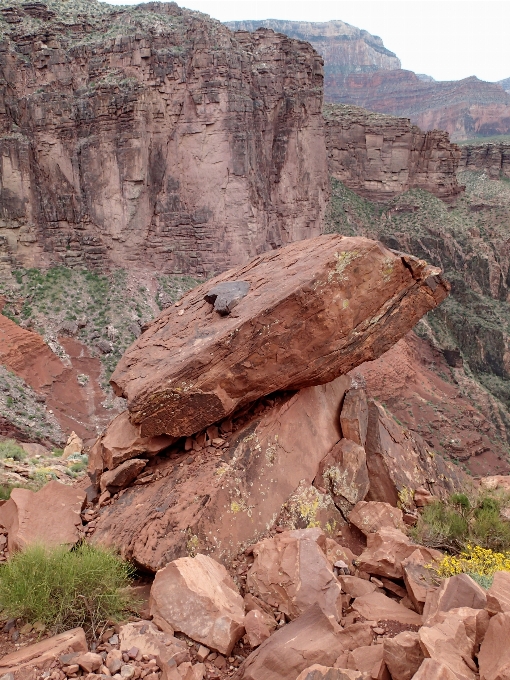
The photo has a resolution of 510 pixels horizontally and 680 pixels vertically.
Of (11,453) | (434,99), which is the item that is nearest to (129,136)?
(11,453)

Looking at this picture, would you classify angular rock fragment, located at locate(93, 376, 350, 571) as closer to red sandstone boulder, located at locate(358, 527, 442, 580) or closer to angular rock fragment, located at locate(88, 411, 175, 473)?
angular rock fragment, located at locate(88, 411, 175, 473)

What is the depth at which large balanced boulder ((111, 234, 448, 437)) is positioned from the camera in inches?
357

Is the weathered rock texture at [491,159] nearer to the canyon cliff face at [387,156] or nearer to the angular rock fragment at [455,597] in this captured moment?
the canyon cliff face at [387,156]

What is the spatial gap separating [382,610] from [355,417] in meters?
4.40

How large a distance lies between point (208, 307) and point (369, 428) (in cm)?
409

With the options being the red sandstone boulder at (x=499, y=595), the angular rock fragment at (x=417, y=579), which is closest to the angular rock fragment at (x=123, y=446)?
the angular rock fragment at (x=417, y=579)

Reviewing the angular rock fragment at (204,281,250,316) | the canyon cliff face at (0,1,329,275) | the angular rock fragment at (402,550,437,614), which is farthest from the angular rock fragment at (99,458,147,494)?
the canyon cliff face at (0,1,329,275)

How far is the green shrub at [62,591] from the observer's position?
20.9 ft

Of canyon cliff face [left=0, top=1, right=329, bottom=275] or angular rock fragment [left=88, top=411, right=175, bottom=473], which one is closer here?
angular rock fragment [left=88, top=411, right=175, bottom=473]

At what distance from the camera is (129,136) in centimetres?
3712

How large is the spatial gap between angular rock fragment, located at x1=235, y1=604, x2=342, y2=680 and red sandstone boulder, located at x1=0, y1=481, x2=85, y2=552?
12.5 ft

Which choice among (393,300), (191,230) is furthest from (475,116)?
(393,300)

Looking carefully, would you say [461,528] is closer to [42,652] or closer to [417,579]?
[417,579]

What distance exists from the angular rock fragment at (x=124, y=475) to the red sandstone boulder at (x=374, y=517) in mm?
3860
